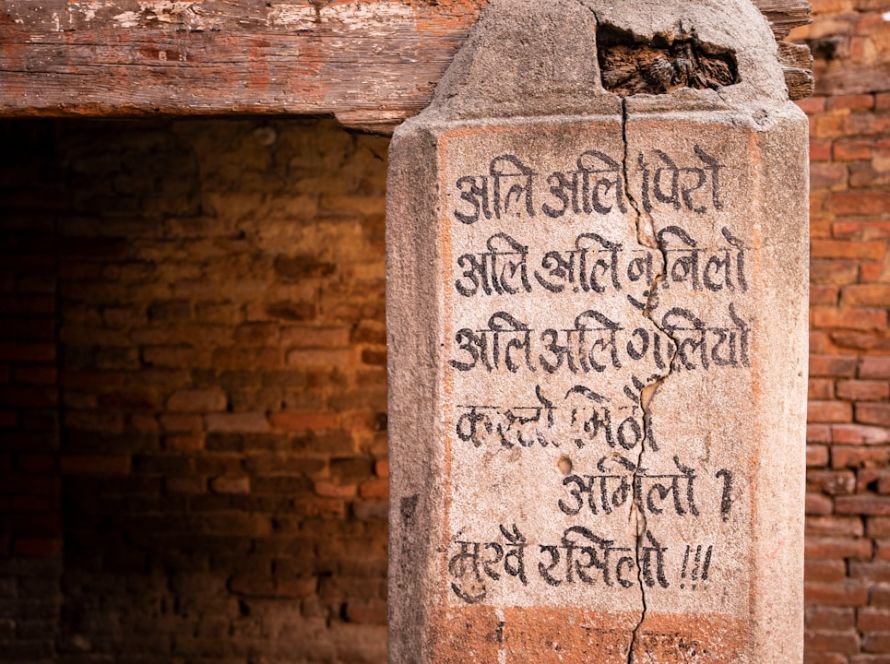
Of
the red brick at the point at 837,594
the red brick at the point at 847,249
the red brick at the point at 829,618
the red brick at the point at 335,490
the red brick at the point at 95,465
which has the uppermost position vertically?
the red brick at the point at 847,249

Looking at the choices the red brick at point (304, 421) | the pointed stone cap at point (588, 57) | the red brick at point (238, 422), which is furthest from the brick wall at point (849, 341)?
the red brick at point (238, 422)

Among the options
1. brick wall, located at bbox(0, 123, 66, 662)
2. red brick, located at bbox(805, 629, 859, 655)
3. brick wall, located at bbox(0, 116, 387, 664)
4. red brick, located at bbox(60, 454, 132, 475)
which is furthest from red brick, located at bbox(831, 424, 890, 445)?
brick wall, located at bbox(0, 123, 66, 662)

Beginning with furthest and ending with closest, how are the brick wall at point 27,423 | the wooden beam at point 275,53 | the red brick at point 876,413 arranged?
the brick wall at point 27,423, the red brick at point 876,413, the wooden beam at point 275,53

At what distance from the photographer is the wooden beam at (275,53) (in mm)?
2338

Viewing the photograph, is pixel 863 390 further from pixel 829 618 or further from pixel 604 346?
pixel 604 346

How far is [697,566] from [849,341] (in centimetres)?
174

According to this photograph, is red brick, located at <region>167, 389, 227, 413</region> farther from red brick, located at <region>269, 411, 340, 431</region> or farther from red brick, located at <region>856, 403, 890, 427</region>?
red brick, located at <region>856, 403, 890, 427</region>

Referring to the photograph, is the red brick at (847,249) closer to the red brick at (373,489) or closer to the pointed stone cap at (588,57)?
the pointed stone cap at (588,57)

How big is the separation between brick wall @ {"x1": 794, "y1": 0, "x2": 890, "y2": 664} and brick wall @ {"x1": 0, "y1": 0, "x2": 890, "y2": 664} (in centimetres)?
172

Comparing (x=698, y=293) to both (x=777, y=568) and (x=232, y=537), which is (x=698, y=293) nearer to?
(x=777, y=568)

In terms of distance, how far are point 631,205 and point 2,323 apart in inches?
111

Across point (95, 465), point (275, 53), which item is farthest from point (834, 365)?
point (95, 465)

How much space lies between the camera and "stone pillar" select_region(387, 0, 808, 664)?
2.07m

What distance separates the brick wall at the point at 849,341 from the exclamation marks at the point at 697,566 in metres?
1.58
